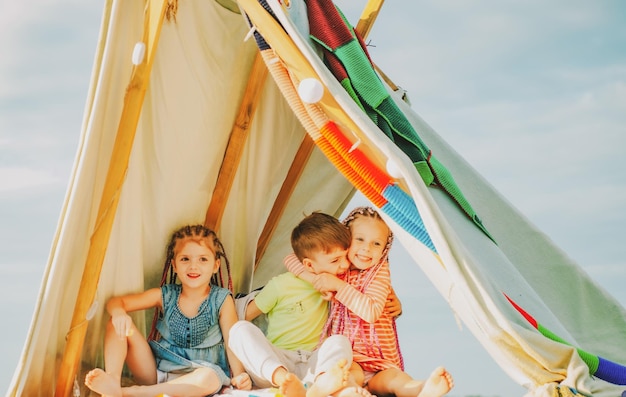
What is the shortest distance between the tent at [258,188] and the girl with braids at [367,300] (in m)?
0.41

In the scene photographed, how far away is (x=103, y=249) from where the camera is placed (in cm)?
335

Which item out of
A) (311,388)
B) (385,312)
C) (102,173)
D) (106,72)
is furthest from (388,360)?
(106,72)

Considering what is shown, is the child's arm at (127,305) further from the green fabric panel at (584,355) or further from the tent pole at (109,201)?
the green fabric panel at (584,355)

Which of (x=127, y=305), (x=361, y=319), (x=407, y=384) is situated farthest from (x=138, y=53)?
(x=407, y=384)

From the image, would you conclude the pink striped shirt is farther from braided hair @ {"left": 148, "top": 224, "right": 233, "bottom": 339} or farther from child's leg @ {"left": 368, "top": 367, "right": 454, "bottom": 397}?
braided hair @ {"left": 148, "top": 224, "right": 233, "bottom": 339}

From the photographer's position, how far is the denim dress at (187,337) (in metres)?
3.70

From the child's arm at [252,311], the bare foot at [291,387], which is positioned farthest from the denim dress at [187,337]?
the bare foot at [291,387]

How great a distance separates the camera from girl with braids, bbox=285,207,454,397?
356 centimetres

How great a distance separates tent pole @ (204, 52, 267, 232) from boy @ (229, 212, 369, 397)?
0.42 metres

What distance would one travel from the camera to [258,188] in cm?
425

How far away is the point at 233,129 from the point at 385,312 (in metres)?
1.08

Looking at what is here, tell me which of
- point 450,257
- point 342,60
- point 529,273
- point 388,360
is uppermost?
point 342,60

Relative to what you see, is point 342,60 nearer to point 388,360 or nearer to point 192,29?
point 192,29

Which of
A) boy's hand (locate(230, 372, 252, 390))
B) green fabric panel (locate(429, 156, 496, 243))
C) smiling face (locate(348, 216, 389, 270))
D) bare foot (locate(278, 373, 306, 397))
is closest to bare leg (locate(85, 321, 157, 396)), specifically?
boy's hand (locate(230, 372, 252, 390))
